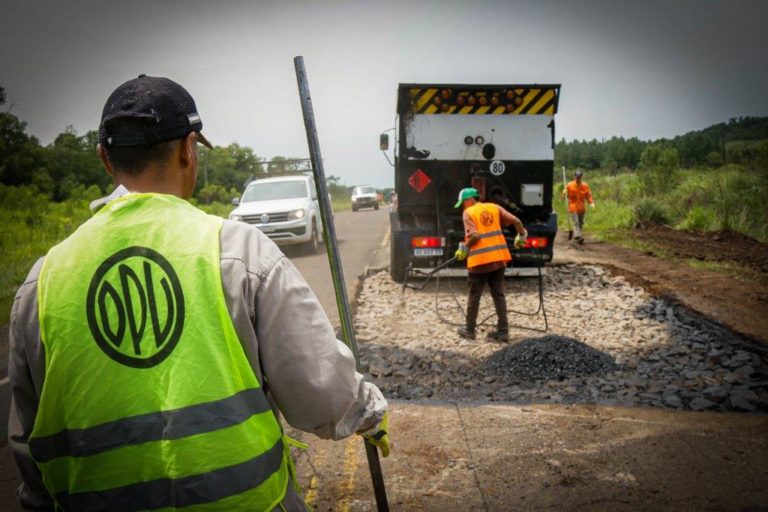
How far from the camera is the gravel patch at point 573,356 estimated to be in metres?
4.57

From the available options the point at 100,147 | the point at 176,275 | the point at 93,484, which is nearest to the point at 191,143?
the point at 100,147

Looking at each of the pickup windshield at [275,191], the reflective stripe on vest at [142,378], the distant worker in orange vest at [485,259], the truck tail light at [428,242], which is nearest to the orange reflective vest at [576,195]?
the truck tail light at [428,242]

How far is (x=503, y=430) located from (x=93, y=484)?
3.24 m

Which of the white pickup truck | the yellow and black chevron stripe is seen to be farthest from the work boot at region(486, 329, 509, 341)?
the white pickup truck

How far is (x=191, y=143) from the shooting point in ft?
4.40

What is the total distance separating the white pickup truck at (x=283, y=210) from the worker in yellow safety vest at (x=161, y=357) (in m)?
10.9

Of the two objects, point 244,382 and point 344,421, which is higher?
point 244,382

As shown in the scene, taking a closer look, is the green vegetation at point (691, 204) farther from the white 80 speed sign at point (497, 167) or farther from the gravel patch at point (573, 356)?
the gravel patch at point (573, 356)

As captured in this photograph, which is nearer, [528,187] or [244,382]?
[244,382]

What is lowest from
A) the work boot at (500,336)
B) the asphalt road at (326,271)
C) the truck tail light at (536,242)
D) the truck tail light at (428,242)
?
the work boot at (500,336)

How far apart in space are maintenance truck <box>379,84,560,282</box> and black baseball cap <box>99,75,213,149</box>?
7423 mm

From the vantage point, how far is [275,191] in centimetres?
1335

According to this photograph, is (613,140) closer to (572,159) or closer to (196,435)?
(572,159)

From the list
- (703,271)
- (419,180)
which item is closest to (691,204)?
(703,271)
